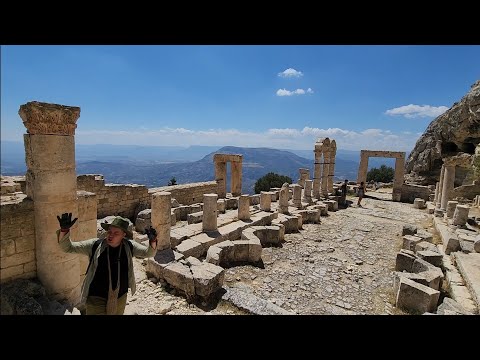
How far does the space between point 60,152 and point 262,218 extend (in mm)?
8440

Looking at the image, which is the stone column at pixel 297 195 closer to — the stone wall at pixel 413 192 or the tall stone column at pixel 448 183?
the tall stone column at pixel 448 183

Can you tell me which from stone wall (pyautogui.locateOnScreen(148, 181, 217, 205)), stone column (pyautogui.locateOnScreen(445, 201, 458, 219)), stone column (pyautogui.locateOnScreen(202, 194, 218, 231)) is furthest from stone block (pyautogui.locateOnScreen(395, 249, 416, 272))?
stone wall (pyautogui.locateOnScreen(148, 181, 217, 205))

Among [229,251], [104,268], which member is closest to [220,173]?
[229,251]

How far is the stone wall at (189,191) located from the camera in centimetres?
1388

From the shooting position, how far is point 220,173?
682 inches

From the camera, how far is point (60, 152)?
182 inches

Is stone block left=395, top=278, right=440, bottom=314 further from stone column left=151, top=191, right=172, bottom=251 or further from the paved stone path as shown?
stone column left=151, top=191, right=172, bottom=251

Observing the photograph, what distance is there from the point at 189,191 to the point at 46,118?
10.4 metres

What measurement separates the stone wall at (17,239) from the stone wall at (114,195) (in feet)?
19.7

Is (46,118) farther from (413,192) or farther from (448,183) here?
(413,192)

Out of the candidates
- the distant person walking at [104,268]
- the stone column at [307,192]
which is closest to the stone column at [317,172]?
the stone column at [307,192]

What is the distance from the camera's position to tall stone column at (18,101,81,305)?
4.41 meters
